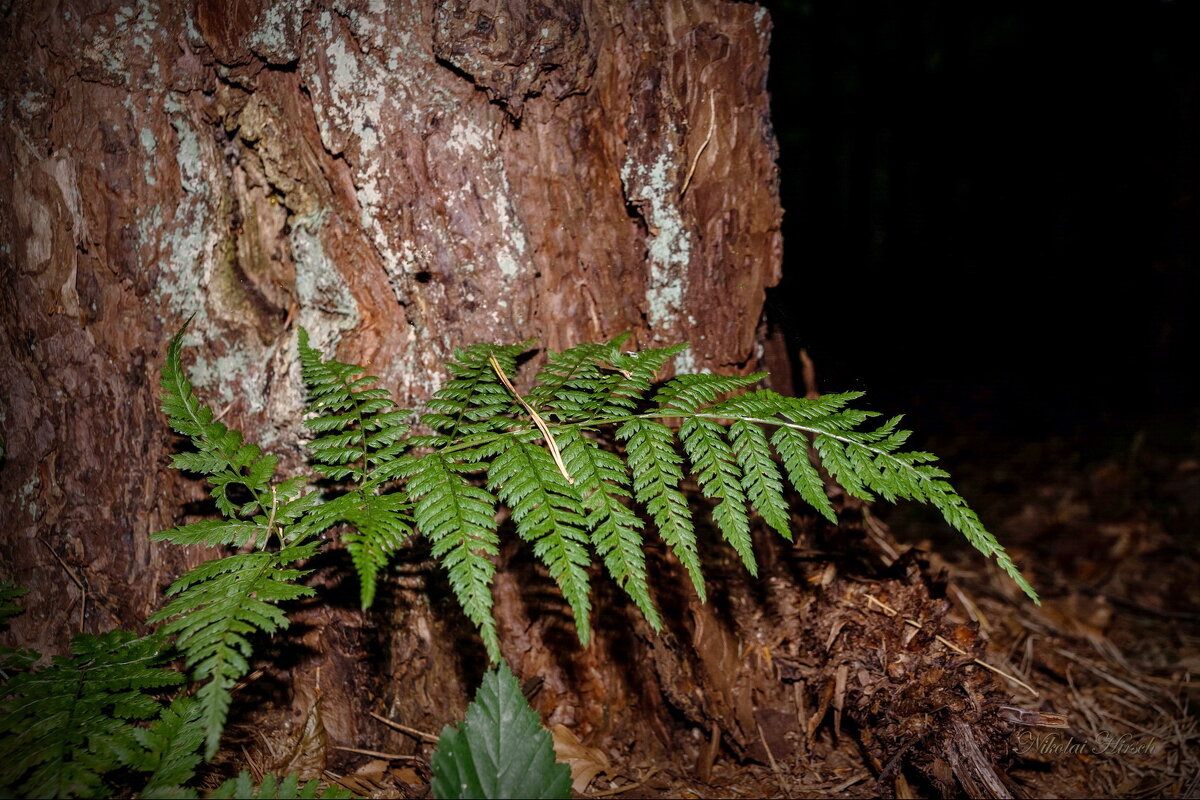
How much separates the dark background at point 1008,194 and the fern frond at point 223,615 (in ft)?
16.4

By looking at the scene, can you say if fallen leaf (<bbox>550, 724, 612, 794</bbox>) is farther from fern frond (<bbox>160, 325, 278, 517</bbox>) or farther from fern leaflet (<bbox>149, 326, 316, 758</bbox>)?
fern frond (<bbox>160, 325, 278, 517</bbox>)

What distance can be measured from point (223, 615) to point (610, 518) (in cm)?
77

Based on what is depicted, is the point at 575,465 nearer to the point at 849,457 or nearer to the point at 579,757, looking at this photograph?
the point at 849,457

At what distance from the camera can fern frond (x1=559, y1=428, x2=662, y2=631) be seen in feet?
3.91

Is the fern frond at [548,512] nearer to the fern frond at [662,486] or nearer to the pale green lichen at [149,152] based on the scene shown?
the fern frond at [662,486]

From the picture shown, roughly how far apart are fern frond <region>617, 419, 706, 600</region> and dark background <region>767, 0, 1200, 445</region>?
4.40 m

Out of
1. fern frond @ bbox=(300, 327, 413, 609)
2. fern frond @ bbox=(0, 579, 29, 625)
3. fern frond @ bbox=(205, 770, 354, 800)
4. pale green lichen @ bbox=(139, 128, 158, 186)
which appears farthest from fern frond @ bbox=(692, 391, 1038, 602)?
fern frond @ bbox=(0, 579, 29, 625)

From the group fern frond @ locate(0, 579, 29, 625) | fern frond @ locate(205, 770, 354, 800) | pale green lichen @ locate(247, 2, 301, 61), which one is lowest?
fern frond @ locate(205, 770, 354, 800)

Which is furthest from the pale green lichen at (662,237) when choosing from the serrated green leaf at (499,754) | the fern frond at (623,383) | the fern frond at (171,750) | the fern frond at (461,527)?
the fern frond at (171,750)

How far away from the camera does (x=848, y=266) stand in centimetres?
648

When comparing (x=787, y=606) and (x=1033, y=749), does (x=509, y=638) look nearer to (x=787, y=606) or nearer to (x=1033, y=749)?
(x=787, y=606)

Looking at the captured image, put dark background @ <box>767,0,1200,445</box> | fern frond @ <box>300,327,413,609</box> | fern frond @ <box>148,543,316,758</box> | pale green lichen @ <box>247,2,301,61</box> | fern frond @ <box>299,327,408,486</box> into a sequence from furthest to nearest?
dark background @ <box>767,0,1200,445</box> < pale green lichen @ <box>247,2,301,61</box> < fern frond @ <box>299,327,408,486</box> < fern frond @ <box>300,327,413,609</box> < fern frond @ <box>148,543,316,758</box>

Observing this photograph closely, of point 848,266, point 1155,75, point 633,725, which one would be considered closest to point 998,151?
Answer: point 1155,75

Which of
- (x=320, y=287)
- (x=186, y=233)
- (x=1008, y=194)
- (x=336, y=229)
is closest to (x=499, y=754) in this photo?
(x=320, y=287)
